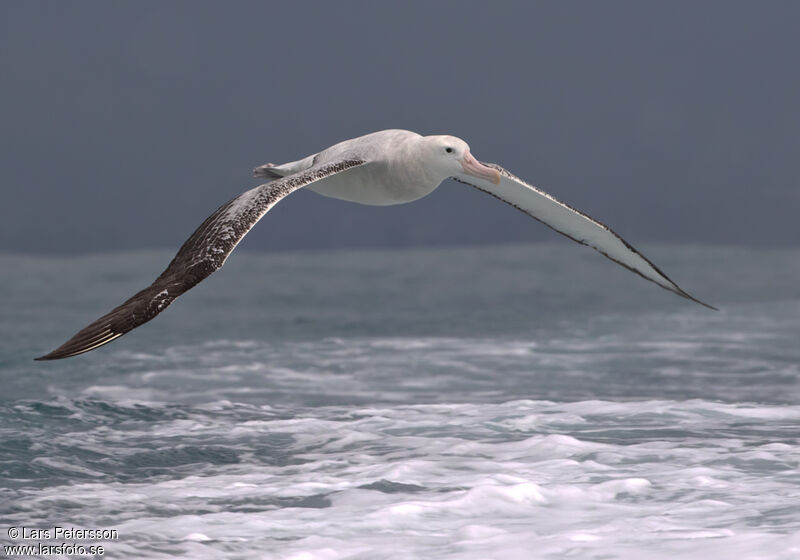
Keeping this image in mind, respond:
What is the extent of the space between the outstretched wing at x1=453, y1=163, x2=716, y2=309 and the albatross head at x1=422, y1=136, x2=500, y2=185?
0.99 m

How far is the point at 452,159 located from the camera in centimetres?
1335

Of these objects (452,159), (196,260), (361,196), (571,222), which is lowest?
(196,260)

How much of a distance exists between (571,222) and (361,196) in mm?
3608

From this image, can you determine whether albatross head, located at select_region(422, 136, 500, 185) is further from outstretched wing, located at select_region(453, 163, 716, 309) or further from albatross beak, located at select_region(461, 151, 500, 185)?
outstretched wing, located at select_region(453, 163, 716, 309)

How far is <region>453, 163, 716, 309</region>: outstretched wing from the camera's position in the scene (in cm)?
1502

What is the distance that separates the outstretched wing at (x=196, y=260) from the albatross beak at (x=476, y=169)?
5.79 feet

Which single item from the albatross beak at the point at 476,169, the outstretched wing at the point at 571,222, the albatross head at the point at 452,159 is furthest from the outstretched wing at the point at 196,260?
the outstretched wing at the point at 571,222

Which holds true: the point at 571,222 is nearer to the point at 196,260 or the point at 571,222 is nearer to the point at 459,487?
the point at 459,487

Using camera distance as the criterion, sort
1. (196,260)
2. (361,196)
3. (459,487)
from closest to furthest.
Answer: (196,260) → (361,196) → (459,487)

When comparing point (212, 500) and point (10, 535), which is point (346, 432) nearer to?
point (212, 500)

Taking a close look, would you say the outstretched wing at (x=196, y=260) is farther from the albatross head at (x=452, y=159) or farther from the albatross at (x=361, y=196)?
the albatross head at (x=452, y=159)

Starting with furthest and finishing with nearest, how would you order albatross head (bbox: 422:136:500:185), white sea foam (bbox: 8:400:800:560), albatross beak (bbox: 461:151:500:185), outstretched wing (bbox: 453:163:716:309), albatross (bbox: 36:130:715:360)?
outstretched wing (bbox: 453:163:716:309) < albatross beak (bbox: 461:151:500:185) < albatross head (bbox: 422:136:500:185) < white sea foam (bbox: 8:400:800:560) < albatross (bbox: 36:130:715:360)

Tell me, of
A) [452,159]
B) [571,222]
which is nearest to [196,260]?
[452,159]

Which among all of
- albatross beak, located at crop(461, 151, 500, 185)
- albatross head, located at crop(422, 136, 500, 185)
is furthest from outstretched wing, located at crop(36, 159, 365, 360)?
albatross beak, located at crop(461, 151, 500, 185)
